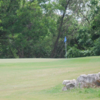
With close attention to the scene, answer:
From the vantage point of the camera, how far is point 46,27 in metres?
40.3

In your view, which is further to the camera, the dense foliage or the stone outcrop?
the dense foliage

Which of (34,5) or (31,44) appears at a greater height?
(34,5)

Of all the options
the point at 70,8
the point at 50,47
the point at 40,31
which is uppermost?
the point at 70,8

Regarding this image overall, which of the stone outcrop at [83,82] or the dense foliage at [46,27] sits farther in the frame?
the dense foliage at [46,27]

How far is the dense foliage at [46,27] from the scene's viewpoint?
38.3 m

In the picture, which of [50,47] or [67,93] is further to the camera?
[50,47]

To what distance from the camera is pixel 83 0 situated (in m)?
44.9

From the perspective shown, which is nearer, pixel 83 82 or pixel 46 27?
pixel 83 82

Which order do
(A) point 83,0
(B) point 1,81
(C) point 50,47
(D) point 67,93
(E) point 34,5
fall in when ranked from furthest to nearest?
1. (C) point 50,47
2. (A) point 83,0
3. (E) point 34,5
4. (B) point 1,81
5. (D) point 67,93

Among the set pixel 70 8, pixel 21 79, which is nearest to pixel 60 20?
pixel 70 8

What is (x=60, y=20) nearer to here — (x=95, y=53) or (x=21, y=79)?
(x=95, y=53)

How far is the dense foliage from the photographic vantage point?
3828 centimetres

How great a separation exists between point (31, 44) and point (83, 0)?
11212 mm

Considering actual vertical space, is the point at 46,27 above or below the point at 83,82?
above
